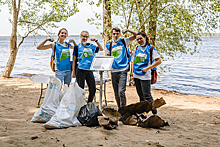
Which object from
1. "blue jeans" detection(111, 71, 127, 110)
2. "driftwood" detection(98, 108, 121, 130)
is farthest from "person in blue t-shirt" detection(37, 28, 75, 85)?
"driftwood" detection(98, 108, 121, 130)

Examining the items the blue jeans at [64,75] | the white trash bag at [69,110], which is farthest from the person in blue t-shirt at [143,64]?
the blue jeans at [64,75]

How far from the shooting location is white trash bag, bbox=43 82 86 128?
4035mm

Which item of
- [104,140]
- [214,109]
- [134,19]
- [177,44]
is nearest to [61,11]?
[134,19]

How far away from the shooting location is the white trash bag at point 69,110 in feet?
13.2

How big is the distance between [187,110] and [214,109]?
2.91 feet

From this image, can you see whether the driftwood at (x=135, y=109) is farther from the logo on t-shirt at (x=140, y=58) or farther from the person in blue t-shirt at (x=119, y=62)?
the logo on t-shirt at (x=140, y=58)

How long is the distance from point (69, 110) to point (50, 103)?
0.58m

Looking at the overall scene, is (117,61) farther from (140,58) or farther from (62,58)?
(62,58)

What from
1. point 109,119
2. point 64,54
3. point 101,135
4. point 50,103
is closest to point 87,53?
point 64,54

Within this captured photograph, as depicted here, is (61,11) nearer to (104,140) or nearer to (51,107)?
(51,107)

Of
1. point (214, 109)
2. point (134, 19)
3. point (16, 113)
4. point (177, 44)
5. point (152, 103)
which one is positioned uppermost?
point (134, 19)

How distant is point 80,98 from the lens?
444 centimetres

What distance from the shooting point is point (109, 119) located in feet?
13.7

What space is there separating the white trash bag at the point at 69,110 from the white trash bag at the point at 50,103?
33cm
